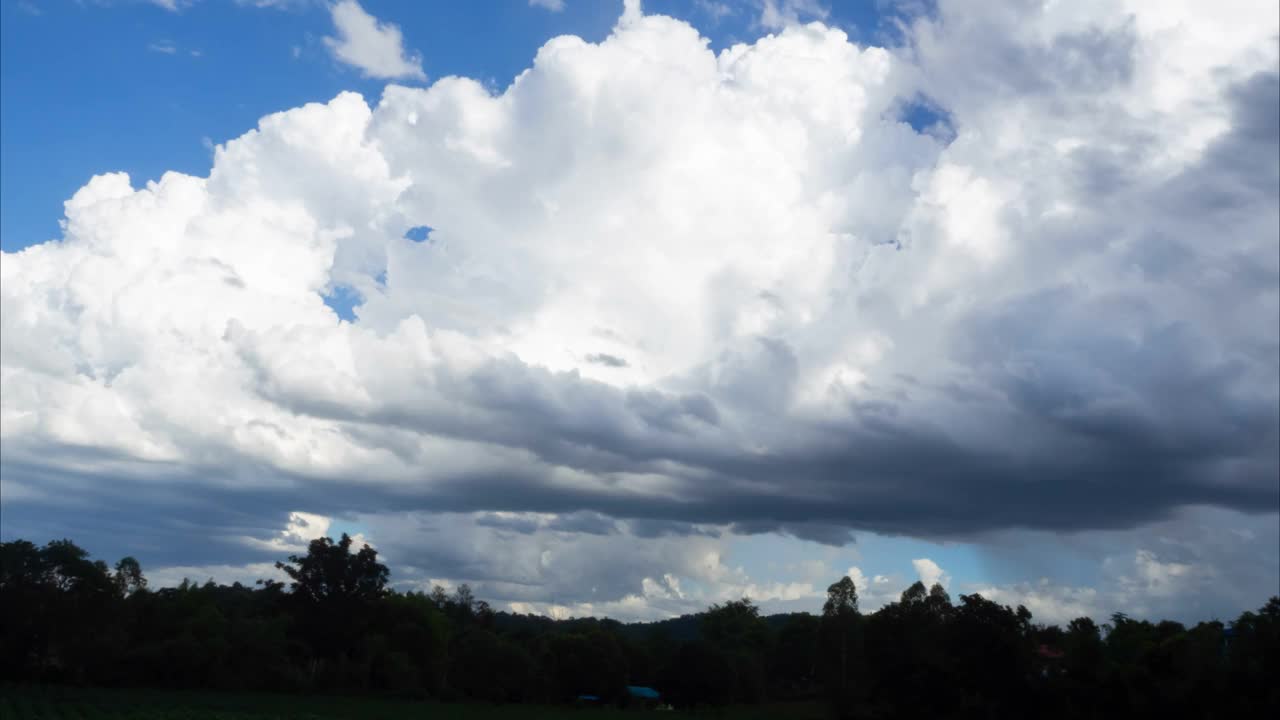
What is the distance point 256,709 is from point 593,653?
3913 cm

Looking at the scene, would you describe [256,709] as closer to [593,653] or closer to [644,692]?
[593,653]


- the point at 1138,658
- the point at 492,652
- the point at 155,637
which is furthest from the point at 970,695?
the point at 155,637

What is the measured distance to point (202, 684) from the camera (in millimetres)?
94312

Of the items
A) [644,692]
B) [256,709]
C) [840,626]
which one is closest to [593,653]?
[644,692]

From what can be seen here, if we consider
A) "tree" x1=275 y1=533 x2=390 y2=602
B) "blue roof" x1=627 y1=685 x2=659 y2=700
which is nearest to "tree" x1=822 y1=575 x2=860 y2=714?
"blue roof" x1=627 y1=685 x2=659 y2=700

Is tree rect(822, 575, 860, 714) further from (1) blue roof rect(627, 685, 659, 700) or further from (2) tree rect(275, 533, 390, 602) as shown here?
(2) tree rect(275, 533, 390, 602)

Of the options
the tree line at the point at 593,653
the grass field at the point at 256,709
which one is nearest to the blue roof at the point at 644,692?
the tree line at the point at 593,653

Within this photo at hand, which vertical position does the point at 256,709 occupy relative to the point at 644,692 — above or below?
below

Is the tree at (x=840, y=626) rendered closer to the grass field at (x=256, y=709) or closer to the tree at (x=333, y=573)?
the grass field at (x=256, y=709)

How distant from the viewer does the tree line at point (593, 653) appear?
181ft

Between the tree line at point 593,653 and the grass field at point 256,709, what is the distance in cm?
756

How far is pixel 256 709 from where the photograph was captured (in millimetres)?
72000

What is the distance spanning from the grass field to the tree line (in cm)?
756

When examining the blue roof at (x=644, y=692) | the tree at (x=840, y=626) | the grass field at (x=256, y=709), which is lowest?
the grass field at (x=256, y=709)
